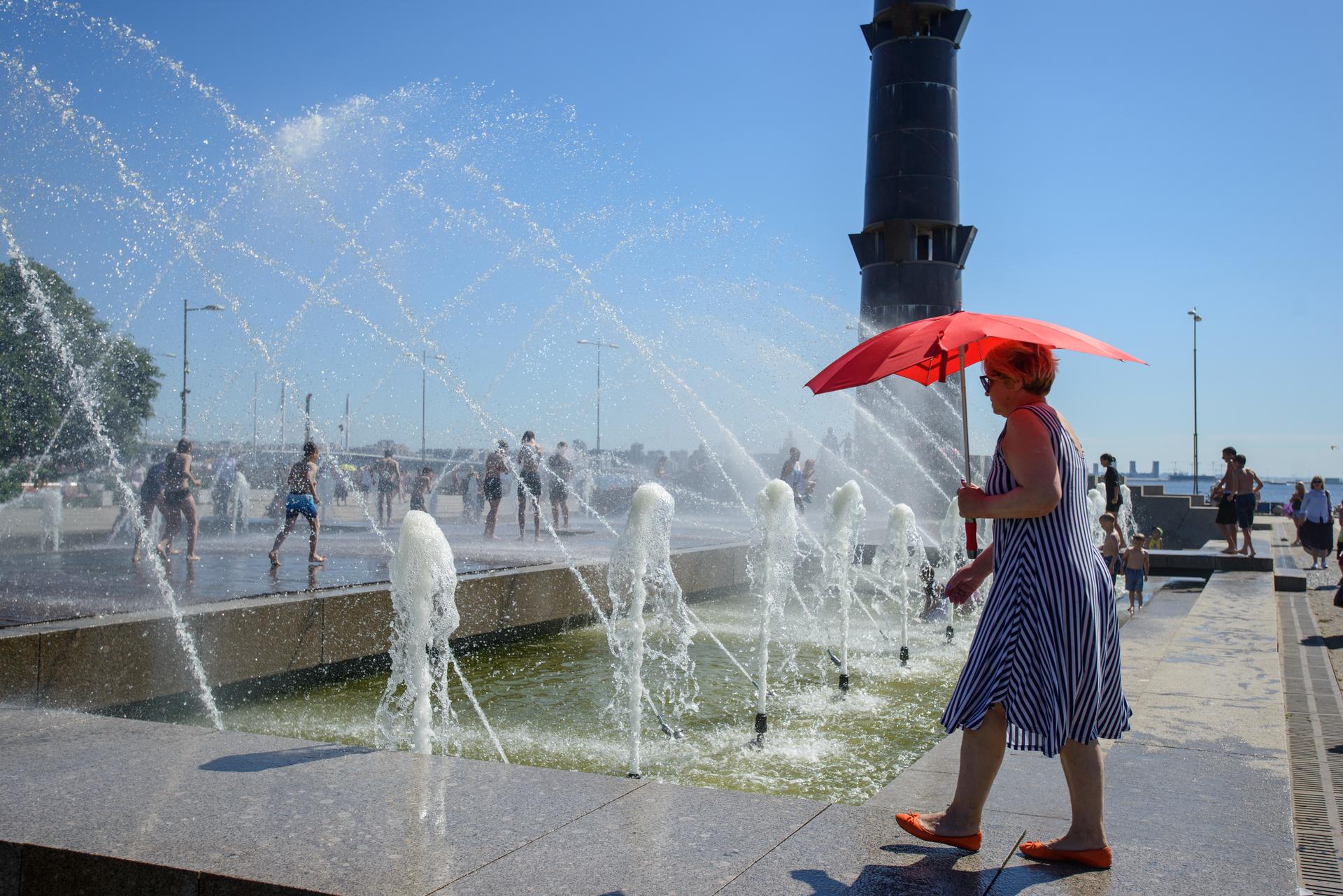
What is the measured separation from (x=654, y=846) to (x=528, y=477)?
43.5 feet

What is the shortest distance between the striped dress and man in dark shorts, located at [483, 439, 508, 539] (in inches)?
483

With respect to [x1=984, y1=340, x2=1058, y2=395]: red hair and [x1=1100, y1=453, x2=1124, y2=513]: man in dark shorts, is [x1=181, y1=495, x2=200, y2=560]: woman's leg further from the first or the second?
[x1=1100, y1=453, x2=1124, y2=513]: man in dark shorts

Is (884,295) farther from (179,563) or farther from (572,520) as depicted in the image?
(179,563)

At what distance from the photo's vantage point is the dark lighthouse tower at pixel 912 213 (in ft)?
72.2

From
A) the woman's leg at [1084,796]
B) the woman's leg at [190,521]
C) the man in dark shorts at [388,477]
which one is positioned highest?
the man in dark shorts at [388,477]

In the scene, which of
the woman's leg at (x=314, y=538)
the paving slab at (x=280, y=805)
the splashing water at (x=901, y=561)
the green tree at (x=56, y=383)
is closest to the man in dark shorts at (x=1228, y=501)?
the splashing water at (x=901, y=561)

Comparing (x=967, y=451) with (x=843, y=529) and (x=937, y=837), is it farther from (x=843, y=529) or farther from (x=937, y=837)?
(x=843, y=529)

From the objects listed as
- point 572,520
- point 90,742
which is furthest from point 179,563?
point 572,520

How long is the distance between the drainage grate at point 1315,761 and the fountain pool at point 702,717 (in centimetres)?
168

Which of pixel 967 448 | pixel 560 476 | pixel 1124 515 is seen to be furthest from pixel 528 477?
pixel 967 448

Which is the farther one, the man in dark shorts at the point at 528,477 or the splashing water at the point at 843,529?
the man in dark shorts at the point at 528,477

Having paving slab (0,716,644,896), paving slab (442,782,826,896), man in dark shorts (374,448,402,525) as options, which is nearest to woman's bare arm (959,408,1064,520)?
paving slab (442,782,826,896)

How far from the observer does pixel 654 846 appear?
9.32 feet

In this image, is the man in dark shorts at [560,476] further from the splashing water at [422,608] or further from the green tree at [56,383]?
the green tree at [56,383]
